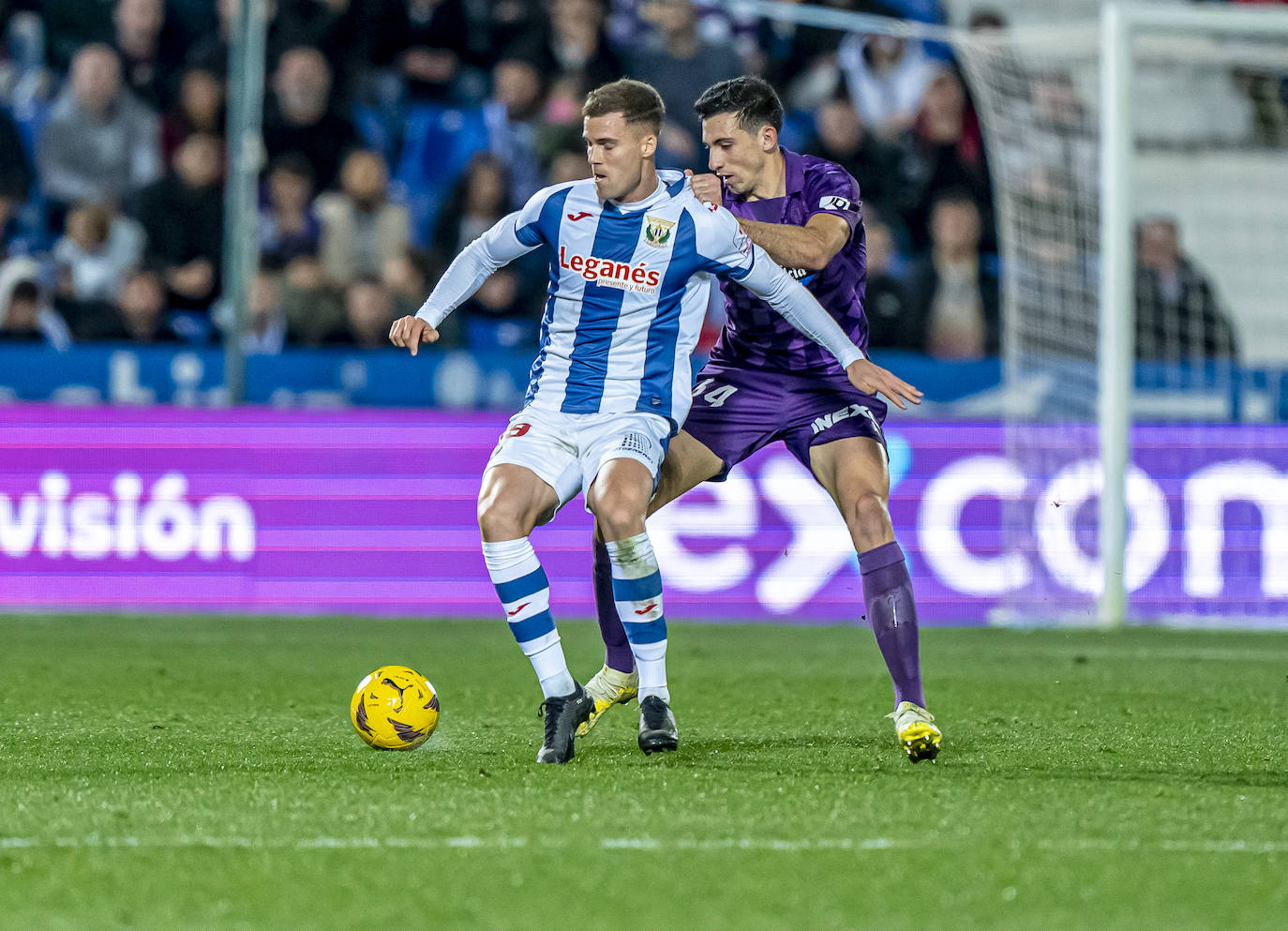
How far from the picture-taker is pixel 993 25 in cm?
1270

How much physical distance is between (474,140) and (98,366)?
319 centimetres

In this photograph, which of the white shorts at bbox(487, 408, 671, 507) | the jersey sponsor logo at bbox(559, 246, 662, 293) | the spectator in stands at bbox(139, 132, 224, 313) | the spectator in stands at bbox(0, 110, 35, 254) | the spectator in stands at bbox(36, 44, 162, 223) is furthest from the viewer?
the spectator in stands at bbox(36, 44, 162, 223)

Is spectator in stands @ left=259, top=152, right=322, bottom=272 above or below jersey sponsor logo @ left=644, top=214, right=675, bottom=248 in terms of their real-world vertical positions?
above

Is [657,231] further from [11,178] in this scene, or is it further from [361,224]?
[11,178]

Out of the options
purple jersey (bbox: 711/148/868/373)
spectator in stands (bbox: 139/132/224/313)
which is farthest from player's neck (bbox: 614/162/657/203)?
spectator in stands (bbox: 139/132/224/313)

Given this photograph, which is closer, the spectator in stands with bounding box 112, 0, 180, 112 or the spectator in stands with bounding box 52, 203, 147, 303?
the spectator in stands with bounding box 52, 203, 147, 303

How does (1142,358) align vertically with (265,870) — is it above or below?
above

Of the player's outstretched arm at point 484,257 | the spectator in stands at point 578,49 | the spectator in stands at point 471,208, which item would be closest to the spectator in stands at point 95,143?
the spectator in stands at point 471,208

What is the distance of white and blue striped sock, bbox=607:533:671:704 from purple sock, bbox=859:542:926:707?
585 mm

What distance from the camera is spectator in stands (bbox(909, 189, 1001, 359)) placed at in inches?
437

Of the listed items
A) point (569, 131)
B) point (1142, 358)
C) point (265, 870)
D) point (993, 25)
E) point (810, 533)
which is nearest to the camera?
point (265, 870)

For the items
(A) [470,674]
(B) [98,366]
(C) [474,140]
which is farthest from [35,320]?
(A) [470,674]

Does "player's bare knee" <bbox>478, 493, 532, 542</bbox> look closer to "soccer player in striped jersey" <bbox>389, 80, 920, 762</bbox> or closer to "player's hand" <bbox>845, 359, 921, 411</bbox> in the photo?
"soccer player in striped jersey" <bbox>389, 80, 920, 762</bbox>

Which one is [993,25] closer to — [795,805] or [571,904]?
[795,805]
